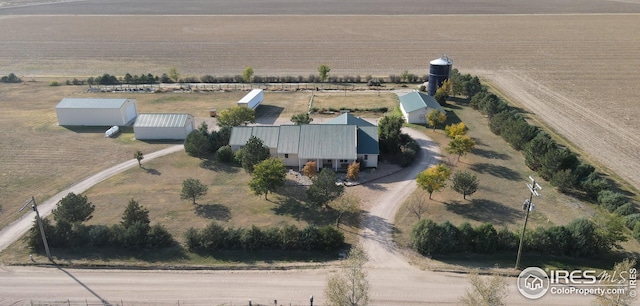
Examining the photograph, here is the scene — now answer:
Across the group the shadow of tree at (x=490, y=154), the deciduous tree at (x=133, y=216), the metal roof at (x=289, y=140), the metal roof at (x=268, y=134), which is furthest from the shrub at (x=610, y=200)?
the deciduous tree at (x=133, y=216)

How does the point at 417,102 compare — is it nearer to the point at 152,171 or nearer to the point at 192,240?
the point at 152,171

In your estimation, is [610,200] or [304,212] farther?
[304,212]

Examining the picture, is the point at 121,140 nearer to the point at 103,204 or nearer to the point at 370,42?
the point at 103,204

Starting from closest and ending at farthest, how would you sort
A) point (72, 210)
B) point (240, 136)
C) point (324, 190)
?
point (72, 210) < point (324, 190) < point (240, 136)

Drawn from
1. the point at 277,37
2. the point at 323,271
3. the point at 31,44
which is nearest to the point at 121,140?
the point at 323,271

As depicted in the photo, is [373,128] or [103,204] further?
[373,128]

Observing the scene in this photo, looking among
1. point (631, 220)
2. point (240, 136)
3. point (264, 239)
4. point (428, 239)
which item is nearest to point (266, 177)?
point (264, 239)

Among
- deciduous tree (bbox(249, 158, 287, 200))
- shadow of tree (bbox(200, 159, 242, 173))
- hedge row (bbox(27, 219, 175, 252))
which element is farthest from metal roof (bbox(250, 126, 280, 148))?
hedge row (bbox(27, 219, 175, 252))
